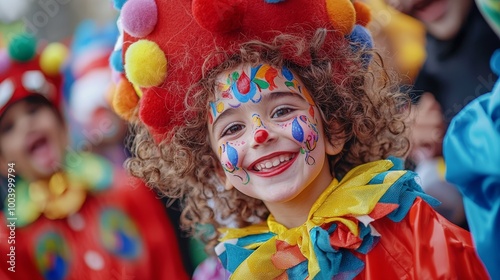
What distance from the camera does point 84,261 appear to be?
289 cm

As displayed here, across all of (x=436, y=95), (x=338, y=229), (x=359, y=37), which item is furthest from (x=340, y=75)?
(x=436, y=95)

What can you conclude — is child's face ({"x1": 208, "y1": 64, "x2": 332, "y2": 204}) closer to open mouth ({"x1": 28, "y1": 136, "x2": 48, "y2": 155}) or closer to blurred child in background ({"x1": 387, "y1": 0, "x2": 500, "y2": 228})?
blurred child in background ({"x1": 387, "y1": 0, "x2": 500, "y2": 228})

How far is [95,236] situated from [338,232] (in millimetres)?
1505

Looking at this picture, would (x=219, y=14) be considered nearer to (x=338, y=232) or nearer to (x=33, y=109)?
(x=338, y=232)

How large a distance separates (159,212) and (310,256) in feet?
4.54

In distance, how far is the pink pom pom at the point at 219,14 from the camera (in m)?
1.70

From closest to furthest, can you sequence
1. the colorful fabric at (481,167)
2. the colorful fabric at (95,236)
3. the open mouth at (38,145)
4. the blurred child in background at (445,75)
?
the colorful fabric at (481,167)
the blurred child in background at (445,75)
the colorful fabric at (95,236)
the open mouth at (38,145)

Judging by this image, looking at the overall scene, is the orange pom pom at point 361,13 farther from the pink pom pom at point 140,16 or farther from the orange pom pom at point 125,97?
the orange pom pom at point 125,97

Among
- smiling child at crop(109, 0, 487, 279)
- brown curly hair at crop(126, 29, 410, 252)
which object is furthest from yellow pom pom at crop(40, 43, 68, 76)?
smiling child at crop(109, 0, 487, 279)

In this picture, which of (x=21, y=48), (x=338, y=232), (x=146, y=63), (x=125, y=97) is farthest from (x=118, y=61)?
(x=21, y=48)

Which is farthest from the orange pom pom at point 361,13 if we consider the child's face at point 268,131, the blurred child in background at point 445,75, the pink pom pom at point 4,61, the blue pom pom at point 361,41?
the pink pom pom at point 4,61

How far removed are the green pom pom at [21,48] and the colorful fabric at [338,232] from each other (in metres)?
1.52

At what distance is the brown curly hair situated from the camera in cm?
181

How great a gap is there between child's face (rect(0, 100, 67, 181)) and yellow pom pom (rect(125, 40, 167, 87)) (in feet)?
4.17
